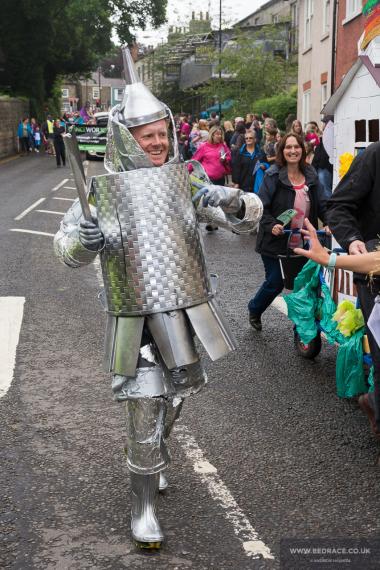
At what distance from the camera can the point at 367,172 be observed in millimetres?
4086

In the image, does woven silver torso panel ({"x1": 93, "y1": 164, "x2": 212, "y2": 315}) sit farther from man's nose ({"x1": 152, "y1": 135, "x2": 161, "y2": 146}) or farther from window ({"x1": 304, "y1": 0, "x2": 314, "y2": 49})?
window ({"x1": 304, "y1": 0, "x2": 314, "y2": 49})

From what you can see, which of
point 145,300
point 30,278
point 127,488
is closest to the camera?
point 145,300

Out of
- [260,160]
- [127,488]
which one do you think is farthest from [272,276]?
[260,160]

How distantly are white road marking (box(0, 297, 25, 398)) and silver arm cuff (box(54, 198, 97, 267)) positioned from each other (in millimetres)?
2093

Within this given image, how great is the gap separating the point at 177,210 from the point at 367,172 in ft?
4.22

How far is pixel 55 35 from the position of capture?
45.7m

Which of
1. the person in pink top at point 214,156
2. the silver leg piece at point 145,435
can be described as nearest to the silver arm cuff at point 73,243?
the silver leg piece at point 145,435

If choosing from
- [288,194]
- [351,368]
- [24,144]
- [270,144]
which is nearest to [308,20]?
[270,144]

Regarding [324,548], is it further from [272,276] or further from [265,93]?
[265,93]

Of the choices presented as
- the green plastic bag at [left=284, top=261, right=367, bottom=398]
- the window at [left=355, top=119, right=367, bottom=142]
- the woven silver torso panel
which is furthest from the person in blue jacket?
the woven silver torso panel

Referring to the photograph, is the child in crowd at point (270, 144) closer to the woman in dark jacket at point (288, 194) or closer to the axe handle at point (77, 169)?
the woman in dark jacket at point (288, 194)

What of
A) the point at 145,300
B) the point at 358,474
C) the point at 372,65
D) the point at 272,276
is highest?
the point at 372,65

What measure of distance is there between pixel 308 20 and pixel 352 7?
306 inches

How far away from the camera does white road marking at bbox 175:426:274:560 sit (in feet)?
10.8
